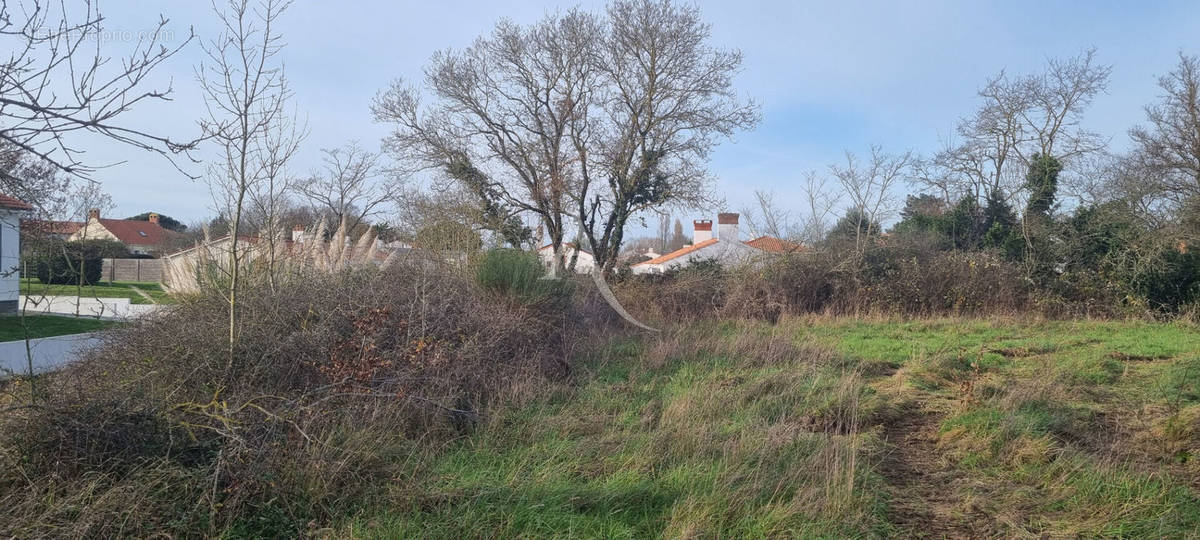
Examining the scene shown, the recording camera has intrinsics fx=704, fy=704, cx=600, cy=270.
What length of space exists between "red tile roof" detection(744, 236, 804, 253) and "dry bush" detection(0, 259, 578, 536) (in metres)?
8.79

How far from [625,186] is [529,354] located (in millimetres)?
12464

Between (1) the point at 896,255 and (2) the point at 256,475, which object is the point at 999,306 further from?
(2) the point at 256,475

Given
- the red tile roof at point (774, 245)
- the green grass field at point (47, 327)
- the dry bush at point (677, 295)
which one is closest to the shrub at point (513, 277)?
the dry bush at point (677, 295)

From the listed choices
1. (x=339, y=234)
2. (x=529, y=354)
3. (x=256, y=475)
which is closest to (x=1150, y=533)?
(x=256, y=475)

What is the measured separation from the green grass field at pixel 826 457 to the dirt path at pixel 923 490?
14 mm

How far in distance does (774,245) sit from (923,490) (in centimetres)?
1222

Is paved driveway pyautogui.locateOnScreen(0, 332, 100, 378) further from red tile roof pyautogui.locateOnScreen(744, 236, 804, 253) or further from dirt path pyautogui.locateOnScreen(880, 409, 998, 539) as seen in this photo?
red tile roof pyautogui.locateOnScreen(744, 236, 804, 253)

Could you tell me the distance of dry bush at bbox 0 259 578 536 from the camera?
3189 millimetres

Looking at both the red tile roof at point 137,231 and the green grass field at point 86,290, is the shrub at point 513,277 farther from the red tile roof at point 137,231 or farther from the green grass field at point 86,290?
the red tile roof at point 137,231

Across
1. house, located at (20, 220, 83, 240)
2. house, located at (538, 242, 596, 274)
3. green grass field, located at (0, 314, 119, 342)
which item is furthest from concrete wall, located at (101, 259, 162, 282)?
house, located at (20, 220, 83, 240)

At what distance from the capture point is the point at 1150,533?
131 inches

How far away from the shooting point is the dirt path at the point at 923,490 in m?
3.49

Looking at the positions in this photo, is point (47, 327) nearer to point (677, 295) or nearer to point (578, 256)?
point (578, 256)

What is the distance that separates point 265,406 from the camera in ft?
14.3
